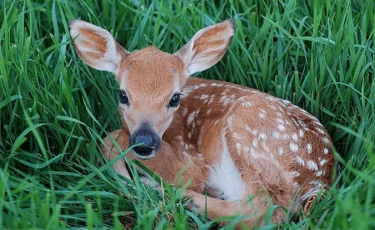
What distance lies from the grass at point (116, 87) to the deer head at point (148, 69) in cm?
17

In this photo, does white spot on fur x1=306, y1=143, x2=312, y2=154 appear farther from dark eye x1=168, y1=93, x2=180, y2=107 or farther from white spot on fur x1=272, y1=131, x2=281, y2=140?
dark eye x1=168, y1=93, x2=180, y2=107

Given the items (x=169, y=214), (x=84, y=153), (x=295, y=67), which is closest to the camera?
(x=169, y=214)

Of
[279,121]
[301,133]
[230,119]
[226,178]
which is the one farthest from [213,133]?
[301,133]

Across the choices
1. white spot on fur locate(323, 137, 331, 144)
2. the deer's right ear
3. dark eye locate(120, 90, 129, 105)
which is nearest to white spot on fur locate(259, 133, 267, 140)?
white spot on fur locate(323, 137, 331, 144)

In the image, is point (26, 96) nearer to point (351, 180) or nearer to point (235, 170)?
point (235, 170)

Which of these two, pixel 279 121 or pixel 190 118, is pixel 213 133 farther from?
pixel 279 121

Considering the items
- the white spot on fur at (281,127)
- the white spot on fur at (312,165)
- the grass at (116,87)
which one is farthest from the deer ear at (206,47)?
the white spot on fur at (312,165)

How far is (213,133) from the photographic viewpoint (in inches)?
166

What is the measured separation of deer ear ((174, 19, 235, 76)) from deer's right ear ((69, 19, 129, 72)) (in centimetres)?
35

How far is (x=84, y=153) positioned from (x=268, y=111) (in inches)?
39.7

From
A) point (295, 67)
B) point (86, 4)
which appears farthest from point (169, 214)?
point (86, 4)

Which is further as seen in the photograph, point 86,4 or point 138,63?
point 86,4

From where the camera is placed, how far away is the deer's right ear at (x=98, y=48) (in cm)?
422

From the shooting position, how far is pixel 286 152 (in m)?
3.91
